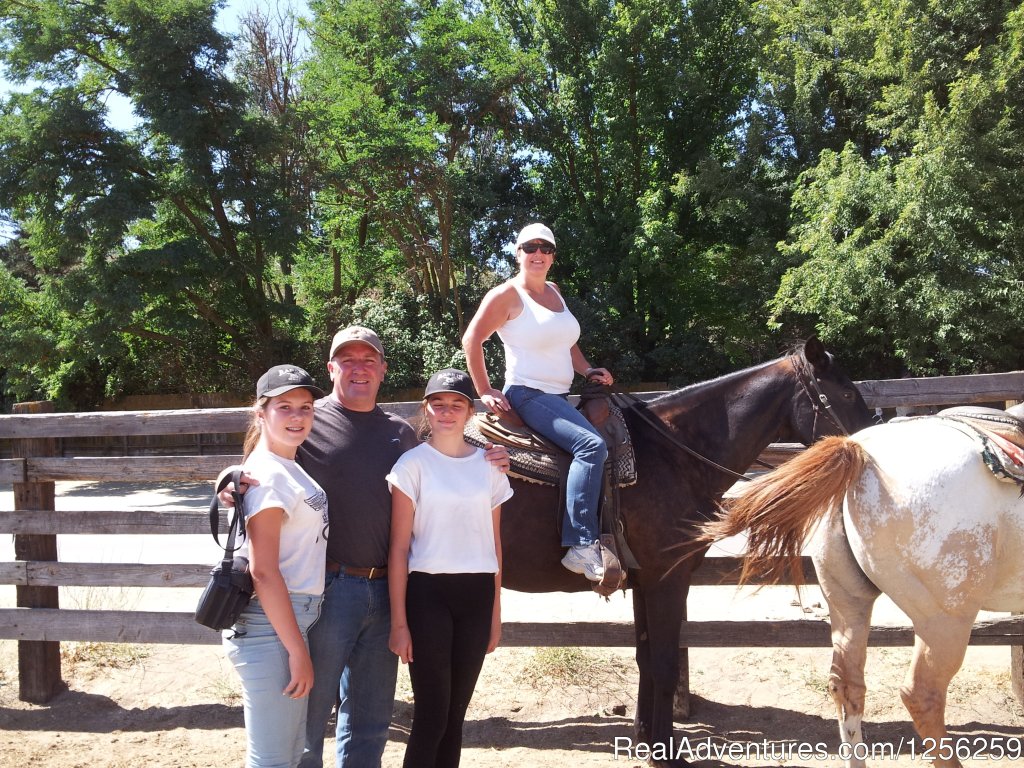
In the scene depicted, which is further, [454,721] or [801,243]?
[801,243]

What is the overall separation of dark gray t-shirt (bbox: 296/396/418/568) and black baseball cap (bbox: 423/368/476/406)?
32 cm

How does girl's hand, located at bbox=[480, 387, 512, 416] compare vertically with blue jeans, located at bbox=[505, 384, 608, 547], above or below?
above

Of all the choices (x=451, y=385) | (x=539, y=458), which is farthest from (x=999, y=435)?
(x=451, y=385)

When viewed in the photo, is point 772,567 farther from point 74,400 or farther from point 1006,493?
point 74,400

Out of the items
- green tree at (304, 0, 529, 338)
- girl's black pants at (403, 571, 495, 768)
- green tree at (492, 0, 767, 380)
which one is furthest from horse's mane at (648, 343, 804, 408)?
green tree at (304, 0, 529, 338)

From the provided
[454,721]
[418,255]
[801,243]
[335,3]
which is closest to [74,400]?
[418,255]

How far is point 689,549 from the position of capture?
398 cm

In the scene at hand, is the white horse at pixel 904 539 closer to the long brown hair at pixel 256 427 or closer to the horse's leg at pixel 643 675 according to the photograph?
the horse's leg at pixel 643 675

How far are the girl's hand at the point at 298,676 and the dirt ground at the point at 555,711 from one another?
6.84 feet

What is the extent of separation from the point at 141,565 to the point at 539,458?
295 centimetres

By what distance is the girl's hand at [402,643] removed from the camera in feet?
9.15

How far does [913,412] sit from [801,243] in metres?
12.2

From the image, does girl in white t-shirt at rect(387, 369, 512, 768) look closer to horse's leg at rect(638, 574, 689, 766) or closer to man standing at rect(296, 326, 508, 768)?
man standing at rect(296, 326, 508, 768)

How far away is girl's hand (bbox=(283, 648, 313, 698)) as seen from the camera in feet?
8.17
